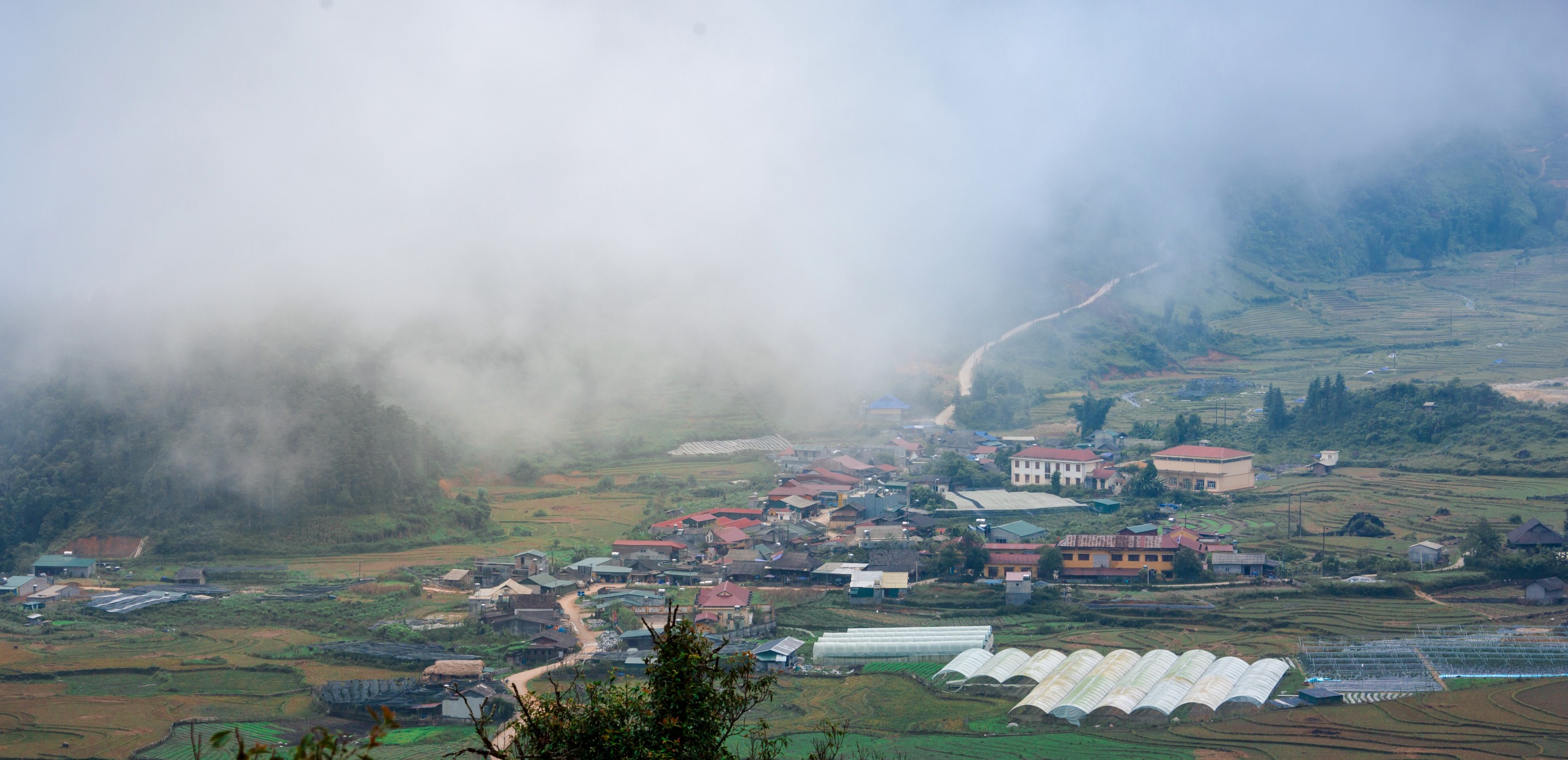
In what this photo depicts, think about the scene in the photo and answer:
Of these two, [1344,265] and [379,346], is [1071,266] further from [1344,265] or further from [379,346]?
[379,346]

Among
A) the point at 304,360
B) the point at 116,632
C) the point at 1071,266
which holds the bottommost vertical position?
the point at 116,632

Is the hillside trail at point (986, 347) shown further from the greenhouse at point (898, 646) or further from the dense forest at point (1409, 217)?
the greenhouse at point (898, 646)

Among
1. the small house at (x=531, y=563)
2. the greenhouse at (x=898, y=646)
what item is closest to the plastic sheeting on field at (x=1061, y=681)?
the greenhouse at (x=898, y=646)

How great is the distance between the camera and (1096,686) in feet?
55.5

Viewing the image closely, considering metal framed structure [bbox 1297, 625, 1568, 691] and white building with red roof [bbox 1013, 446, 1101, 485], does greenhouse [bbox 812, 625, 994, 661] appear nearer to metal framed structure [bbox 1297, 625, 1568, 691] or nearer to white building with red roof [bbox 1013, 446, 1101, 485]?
metal framed structure [bbox 1297, 625, 1568, 691]

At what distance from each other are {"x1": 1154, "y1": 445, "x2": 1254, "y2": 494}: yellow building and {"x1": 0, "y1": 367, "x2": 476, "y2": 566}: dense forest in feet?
64.0

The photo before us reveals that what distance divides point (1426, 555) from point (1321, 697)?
910 centimetres

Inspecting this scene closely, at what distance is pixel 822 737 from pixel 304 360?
2511cm

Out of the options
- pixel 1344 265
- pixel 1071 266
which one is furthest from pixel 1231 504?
pixel 1344 265

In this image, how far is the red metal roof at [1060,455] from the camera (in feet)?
110

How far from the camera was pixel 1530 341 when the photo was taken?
1825 inches

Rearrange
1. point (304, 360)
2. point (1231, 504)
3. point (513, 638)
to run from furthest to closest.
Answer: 1. point (304, 360)
2. point (1231, 504)
3. point (513, 638)

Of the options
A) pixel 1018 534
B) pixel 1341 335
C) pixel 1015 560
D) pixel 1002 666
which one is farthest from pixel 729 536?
pixel 1341 335

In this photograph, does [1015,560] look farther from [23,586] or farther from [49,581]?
[49,581]
